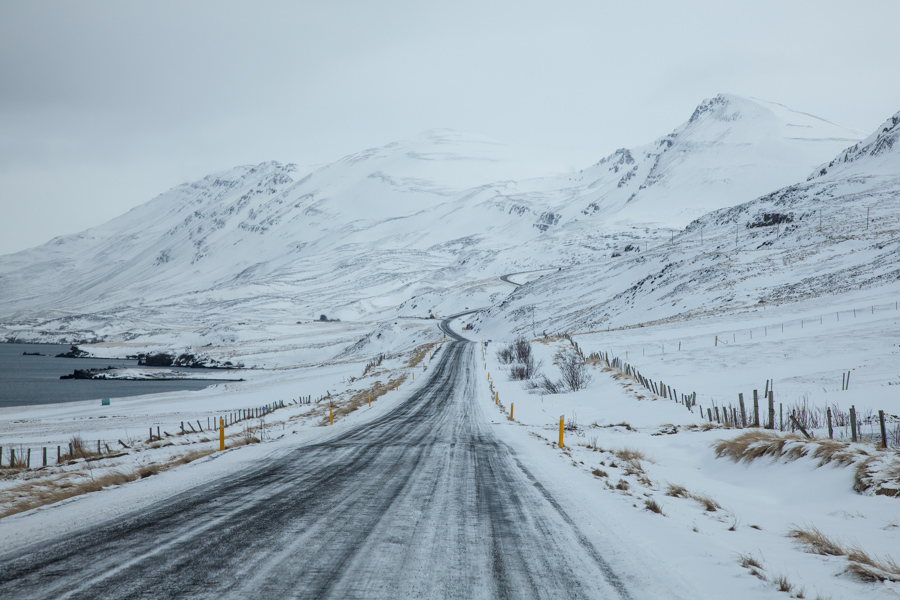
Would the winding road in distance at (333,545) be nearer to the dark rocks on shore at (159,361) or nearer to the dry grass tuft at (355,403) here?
the dry grass tuft at (355,403)

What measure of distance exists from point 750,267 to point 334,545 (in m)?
80.3

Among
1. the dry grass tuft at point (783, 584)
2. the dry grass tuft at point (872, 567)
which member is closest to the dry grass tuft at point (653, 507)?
the dry grass tuft at point (872, 567)

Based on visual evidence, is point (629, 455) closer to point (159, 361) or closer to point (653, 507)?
point (653, 507)

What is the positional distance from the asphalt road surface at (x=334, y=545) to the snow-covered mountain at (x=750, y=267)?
171ft

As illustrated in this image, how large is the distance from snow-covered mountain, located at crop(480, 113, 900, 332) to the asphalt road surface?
171 feet

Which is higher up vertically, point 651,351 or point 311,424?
point 651,351

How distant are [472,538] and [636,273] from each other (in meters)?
95.0

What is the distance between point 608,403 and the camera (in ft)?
89.4

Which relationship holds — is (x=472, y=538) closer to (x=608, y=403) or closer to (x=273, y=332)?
(x=608, y=403)

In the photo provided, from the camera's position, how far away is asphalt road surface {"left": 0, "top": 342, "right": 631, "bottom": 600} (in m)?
5.24

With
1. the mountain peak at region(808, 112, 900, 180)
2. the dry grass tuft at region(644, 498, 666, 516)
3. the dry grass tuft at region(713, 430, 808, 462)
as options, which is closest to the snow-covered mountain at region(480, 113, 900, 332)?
the mountain peak at region(808, 112, 900, 180)

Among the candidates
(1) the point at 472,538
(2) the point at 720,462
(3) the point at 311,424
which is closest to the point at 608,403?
(2) the point at 720,462

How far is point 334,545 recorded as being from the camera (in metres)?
6.43

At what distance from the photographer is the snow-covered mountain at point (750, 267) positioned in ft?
197
